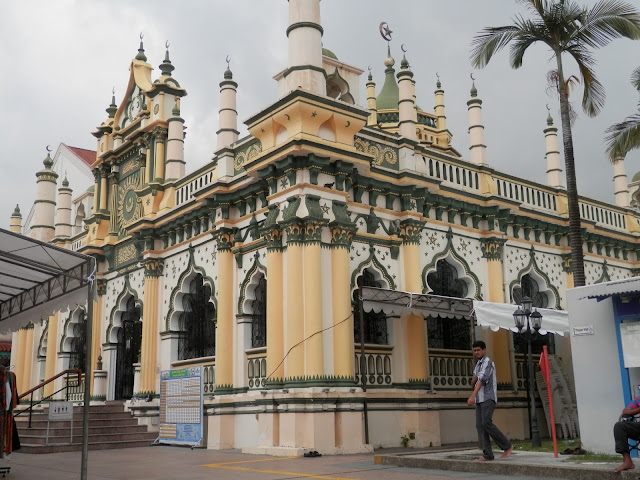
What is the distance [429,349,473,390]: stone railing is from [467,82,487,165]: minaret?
5457mm

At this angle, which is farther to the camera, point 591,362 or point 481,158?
point 481,158

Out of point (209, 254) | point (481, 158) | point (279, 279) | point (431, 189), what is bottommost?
point (279, 279)

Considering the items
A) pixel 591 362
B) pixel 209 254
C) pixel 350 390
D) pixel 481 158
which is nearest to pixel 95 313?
pixel 209 254

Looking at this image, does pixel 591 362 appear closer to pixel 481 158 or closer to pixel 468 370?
pixel 468 370

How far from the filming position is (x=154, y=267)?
67.4 ft

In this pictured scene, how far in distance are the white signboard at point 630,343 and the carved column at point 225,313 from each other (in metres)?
8.99

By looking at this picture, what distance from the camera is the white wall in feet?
37.0

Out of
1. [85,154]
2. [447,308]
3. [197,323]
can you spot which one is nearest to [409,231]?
[447,308]

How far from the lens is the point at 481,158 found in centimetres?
1980

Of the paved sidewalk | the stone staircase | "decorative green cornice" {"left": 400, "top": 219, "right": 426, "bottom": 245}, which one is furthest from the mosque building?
the paved sidewalk

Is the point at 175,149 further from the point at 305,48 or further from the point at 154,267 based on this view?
the point at 305,48

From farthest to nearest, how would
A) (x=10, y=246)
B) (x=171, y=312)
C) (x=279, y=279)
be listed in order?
(x=171, y=312)
(x=279, y=279)
(x=10, y=246)

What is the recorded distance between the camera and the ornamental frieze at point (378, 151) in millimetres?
16969

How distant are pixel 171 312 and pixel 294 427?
22.3 feet
